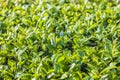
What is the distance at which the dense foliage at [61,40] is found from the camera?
8.55ft

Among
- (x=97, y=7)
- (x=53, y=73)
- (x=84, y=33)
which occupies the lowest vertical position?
(x=53, y=73)

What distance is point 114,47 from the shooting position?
2744 mm

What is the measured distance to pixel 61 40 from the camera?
294 centimetres

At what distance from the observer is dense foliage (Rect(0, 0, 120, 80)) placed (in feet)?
8.55

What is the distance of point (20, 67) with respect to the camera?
2756mm

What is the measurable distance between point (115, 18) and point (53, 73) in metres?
1.09

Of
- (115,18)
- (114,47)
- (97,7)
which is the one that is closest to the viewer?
(114,47)

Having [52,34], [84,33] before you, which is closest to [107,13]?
[84,33]

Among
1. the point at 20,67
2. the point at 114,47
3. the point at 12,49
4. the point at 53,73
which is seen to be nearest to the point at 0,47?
the point at 12,49

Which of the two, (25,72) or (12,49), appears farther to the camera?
(12,49)

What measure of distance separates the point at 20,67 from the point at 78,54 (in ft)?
1.75

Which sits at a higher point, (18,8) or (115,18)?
(18,8)

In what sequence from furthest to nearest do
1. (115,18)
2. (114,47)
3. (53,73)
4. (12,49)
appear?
(115,18) → (12,49) → (114,47) → (53,73)

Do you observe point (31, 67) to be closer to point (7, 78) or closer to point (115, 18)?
point (7, 78)
